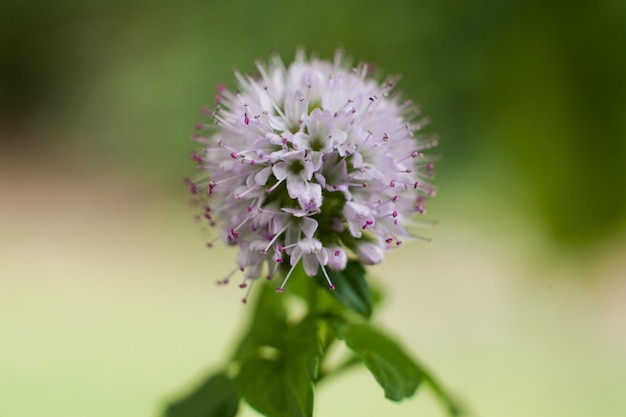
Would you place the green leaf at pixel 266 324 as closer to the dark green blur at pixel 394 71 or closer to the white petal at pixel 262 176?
the white petal at pixel 262 176

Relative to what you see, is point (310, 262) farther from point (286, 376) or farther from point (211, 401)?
point (211, 401)

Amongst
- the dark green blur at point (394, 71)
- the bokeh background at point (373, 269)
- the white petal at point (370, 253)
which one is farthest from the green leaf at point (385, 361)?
the dark green blur at point (394, 71)

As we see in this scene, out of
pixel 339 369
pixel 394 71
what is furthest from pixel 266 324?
pixel 394 71

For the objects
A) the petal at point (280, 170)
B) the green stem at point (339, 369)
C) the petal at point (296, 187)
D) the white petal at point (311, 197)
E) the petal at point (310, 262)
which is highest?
the petal at point (280, 170)

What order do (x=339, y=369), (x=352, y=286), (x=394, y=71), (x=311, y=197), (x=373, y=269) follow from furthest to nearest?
1. (x=394, y=71)
2. (x=373, y=269)
3. (x=339, y=369)
4. (x=352, y=286)
5. (x=311, y=197)

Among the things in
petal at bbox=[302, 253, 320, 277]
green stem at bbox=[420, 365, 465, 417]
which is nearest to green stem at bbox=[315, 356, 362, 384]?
green stem at bbox=[420, 365, 465, 417]

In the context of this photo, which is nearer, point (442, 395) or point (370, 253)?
point (370, 253)

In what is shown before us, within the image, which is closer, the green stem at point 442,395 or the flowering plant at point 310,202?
the flowering plant at point 310,202

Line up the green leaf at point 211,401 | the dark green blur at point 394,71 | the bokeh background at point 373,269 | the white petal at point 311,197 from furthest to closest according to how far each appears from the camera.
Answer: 1. the dark green blur at point 394,71
2. the bokeh background at point 373,269
3. the green leaf at point 211,401
4. the white petal at point 311,197

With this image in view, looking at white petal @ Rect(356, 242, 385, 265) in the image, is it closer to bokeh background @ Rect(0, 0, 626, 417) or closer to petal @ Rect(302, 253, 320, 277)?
petal @ Rect(302, 253, 320, 277)
